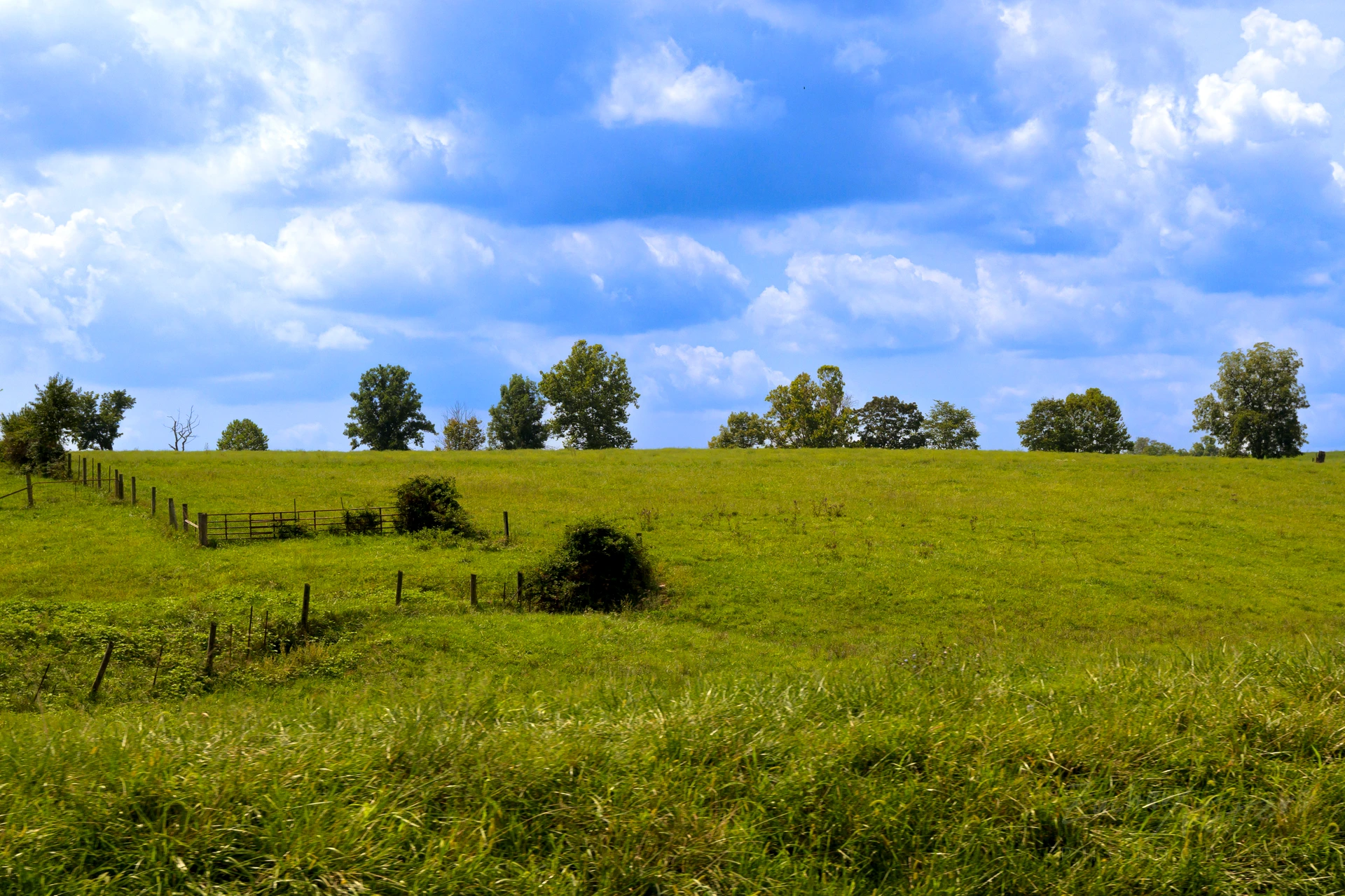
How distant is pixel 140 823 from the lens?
3.71 meters

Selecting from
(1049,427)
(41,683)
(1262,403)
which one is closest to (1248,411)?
(1262,403)

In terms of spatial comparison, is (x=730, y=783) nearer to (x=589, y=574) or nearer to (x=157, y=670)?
(x=157, y=670)

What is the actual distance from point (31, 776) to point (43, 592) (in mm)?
27646

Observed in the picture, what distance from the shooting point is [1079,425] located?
3536 inches

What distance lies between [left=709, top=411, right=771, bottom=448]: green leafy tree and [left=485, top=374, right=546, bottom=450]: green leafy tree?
21796 millimetres

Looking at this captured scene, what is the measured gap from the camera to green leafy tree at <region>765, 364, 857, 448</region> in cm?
8900

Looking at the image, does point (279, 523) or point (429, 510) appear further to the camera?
point (429, 510)

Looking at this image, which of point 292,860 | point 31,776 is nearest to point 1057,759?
point 292,860

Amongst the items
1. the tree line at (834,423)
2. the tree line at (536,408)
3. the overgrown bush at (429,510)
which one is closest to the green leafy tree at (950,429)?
the tree line at (834,423)

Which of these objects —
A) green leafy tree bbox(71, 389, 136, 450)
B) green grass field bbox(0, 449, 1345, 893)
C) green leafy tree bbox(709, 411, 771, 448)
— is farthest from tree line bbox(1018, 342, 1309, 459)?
green leafy tree bbox(71, 389, 136, 450)

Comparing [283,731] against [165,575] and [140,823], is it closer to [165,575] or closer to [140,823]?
[140,823]

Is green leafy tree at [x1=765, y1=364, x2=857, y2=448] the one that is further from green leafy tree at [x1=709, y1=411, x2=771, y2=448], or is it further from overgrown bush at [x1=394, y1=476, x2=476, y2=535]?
overgrown bush at [x1=394, y1=476, x2=476, y2=535]

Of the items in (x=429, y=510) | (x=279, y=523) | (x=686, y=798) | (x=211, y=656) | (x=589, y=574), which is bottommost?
(x=211, y=656)

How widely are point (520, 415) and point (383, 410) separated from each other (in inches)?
664
